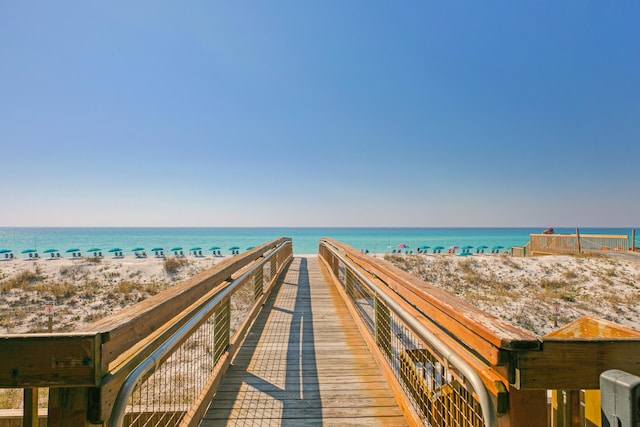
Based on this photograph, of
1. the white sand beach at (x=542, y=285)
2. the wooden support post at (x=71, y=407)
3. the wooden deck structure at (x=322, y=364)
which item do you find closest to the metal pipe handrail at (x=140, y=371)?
the wooden deck structure at (x=322, y=364)

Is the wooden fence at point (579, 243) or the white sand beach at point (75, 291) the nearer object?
the white sand beach at point (75, 291)

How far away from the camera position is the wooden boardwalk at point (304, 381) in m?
2.35

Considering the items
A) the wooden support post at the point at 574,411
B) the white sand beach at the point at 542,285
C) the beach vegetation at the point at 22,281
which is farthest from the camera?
the beach vegetation at the point at 22,281

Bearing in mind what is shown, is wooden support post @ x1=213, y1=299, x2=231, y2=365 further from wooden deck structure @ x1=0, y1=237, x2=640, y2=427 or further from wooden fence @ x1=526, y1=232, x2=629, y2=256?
wooden fence @ x1=526, y1=232, x2=629, y2=256

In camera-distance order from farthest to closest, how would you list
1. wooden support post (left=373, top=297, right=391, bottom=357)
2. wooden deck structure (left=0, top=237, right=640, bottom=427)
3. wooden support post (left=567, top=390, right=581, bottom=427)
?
wooden support post (left=373, top=297, right=391, bottom=357)
wooden support post (left=567, top=390, right=581, bottom=427)
wooden deck structure (left=0, top=237, right=640, bottom=427)

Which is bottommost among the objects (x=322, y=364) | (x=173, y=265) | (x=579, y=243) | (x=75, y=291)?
(x=75, y=291)

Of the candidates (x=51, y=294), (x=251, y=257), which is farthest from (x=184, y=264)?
(x=251, y=257)

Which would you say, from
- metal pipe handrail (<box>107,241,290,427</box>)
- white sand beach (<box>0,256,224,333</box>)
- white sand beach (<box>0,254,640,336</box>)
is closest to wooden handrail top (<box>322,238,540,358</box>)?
metal pipe handrail (<box>107,241,290,427</box>)

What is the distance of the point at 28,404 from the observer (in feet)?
3.66

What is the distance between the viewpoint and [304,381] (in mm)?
2896

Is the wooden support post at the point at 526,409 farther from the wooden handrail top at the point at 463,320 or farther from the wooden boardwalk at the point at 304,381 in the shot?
the wooden boardwalk at the point at 304,381

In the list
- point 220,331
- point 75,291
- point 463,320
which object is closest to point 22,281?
point 75,291

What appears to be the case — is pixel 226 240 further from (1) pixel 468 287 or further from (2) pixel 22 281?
(1) pixel 468 287

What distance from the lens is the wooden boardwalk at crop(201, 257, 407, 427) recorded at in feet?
7.70
